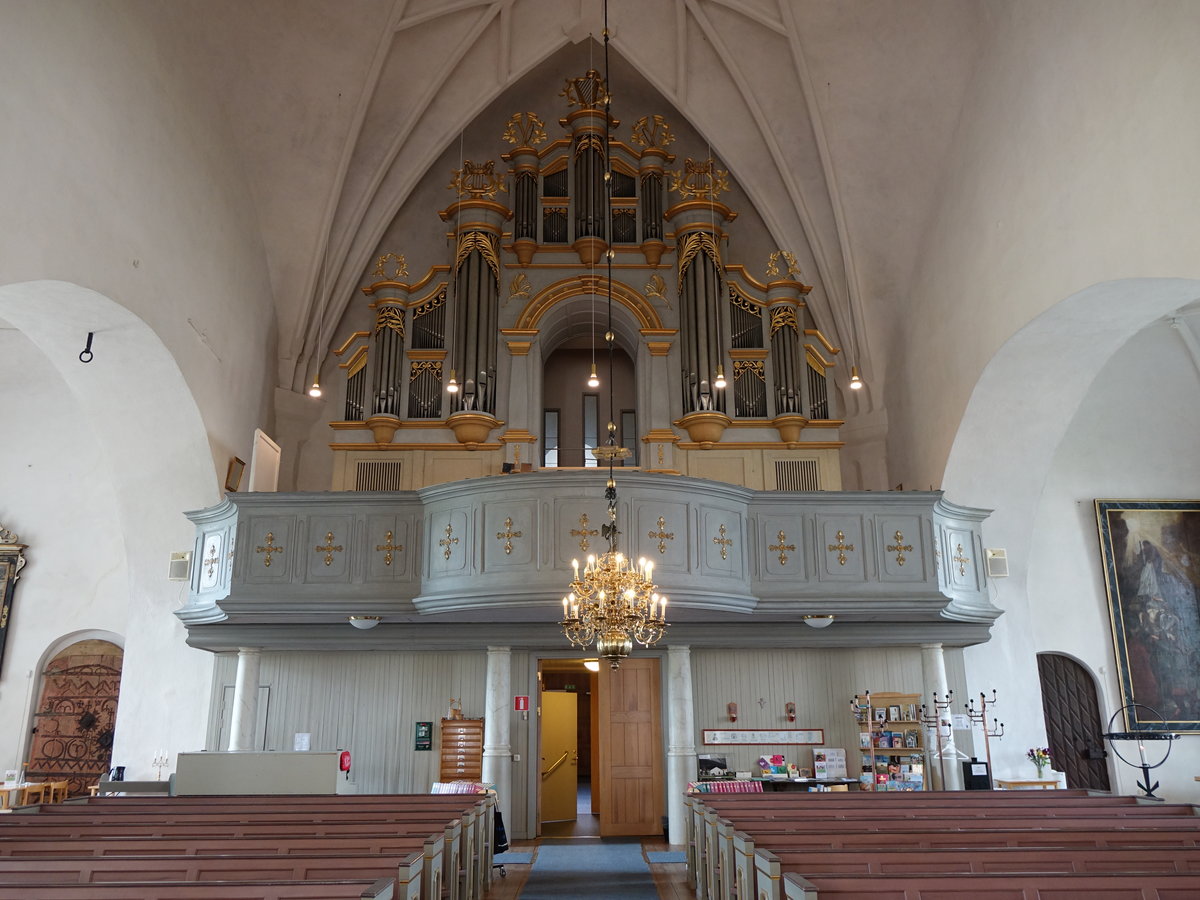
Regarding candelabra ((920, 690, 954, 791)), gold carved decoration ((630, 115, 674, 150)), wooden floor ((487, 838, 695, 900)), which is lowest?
wooden floor ((487, 838, 695, 900))

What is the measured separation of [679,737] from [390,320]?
7.67 m

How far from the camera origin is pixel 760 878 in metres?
6.05

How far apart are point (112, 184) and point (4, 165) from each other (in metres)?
1.98

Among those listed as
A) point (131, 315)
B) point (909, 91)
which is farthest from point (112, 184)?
point (909, 91)

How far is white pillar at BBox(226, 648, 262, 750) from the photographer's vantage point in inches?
525

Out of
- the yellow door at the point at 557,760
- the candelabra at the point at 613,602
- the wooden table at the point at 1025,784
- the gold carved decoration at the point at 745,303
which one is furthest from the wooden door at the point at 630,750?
the gold carved decoration at the point at 745,303

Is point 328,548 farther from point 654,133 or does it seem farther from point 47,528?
point 654,133

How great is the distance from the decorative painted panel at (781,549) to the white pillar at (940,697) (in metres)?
2.69

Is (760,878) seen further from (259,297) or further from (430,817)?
(259,297)

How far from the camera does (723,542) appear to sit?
12.2 metres

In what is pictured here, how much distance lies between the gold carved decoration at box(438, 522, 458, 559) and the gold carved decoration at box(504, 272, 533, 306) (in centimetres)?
481

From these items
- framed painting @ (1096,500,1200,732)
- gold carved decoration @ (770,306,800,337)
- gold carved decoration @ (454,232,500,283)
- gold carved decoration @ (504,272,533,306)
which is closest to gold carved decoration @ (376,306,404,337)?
gold carved decoration @ (454,232,500,283)

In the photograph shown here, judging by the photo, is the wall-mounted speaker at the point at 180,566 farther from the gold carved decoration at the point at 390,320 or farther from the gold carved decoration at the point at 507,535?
the gold carved decoration at the point at 507,535

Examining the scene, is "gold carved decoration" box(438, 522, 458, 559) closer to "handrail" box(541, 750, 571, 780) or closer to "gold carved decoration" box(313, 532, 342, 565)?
"gold carved decoration" box(313, 532, 342, 565)
